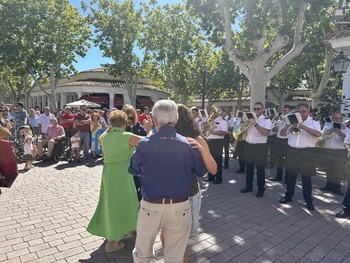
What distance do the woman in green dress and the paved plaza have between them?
0.33 m

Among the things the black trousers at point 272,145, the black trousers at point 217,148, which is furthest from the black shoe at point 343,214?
the black trousers at point 272,145

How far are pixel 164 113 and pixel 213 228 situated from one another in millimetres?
2864

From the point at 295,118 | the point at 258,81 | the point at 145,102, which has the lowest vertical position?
the point at 295,118

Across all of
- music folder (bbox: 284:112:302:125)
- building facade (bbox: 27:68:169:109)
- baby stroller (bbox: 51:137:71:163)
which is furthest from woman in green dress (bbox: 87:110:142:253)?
building facade (bbox: 27:68:169:109)

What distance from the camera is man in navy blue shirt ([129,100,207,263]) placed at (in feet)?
7.43

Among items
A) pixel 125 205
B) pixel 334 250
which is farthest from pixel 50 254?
pixel 334 250

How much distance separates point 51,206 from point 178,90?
86.4ft

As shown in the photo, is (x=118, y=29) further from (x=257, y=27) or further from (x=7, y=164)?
(x=7, y=164)

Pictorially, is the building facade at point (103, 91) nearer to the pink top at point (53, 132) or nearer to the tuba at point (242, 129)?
the pink top at point (53, 132)

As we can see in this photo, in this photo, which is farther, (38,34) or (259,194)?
(38,34)

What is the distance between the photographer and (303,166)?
5418 millimetres

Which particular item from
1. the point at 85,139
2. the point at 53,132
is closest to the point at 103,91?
the point at 85,139

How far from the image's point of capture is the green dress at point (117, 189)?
352cm

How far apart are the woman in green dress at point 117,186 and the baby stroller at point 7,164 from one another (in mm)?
1102
